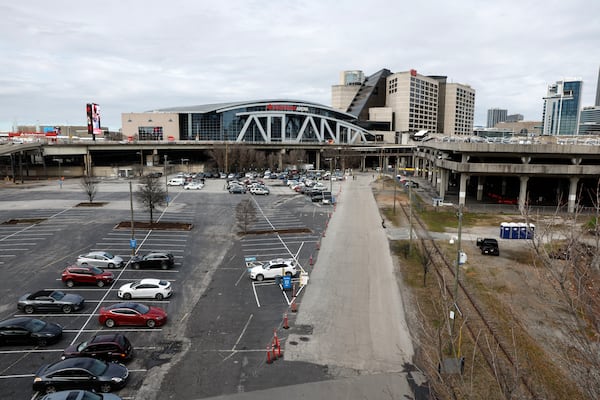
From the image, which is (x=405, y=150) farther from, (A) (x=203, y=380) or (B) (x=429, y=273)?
(A) (x=203, y=380)

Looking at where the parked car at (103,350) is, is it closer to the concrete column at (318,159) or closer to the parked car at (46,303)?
the parked car at (46,303)

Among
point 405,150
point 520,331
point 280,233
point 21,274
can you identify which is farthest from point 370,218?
point 405,150

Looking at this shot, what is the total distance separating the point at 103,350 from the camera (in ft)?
53.0

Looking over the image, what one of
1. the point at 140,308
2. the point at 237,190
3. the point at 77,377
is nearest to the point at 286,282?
the point at 140,308

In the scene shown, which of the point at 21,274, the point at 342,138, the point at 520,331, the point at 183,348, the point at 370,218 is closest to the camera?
the point at 183,348

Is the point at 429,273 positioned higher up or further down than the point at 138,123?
further down

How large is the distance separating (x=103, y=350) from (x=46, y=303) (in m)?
6.76

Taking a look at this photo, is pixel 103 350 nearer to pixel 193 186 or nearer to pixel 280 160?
pixel 193 186

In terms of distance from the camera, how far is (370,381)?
49.3 ft

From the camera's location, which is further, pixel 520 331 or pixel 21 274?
pixel 21 274

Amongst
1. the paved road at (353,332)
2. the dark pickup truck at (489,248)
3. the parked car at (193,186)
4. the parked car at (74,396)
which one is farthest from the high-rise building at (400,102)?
the parked car at (74,396)

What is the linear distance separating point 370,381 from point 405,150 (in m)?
116

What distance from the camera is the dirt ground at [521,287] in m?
16.9

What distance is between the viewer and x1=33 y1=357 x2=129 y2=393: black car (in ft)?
47.1
